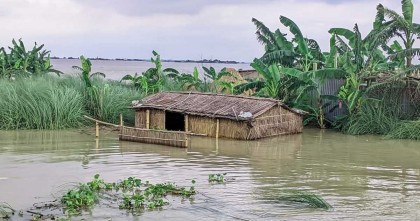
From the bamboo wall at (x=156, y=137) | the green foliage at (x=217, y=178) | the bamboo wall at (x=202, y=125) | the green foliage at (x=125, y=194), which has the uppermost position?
the bamboo wall at (x=202, y=125)

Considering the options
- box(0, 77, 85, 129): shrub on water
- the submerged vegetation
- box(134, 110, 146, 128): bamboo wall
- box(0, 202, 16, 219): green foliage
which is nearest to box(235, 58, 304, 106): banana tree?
the submerged vegetation

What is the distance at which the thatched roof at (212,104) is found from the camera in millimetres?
15578

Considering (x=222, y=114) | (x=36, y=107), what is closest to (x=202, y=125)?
(x=222, y=114)

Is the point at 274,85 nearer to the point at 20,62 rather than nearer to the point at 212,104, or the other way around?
the point at 212,104

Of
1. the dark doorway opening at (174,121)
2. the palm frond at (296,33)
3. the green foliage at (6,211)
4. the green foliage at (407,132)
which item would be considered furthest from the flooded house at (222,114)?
the green foliage at (6,211)

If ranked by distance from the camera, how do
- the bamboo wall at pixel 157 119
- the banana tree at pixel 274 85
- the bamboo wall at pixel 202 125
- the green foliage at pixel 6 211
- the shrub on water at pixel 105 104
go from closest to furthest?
the green foliage at pixel 6 211
the bamboo wall at pixel 202 125
the bamboo wall at pixel 157 119
the banana tree at pixel 274 85
the shrub on water at pixel 105 104

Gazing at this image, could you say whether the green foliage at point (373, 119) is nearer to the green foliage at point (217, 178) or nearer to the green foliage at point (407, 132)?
the green foliage at point (407, 132)

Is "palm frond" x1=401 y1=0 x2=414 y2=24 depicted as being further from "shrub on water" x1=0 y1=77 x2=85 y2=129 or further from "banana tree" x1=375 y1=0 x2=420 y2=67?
"shrub on water" x1=0 y1=77 x2=85 y2=129

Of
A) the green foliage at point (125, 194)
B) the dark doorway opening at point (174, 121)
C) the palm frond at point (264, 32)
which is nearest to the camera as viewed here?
the green foliage at point (125, 194)

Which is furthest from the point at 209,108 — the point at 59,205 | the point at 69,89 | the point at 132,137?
the point at 59,205

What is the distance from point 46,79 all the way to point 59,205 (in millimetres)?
12727

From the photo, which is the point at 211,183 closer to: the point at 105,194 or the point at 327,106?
the point at 105,194

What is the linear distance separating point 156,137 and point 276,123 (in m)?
4.03

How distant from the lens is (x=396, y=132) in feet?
53.6
